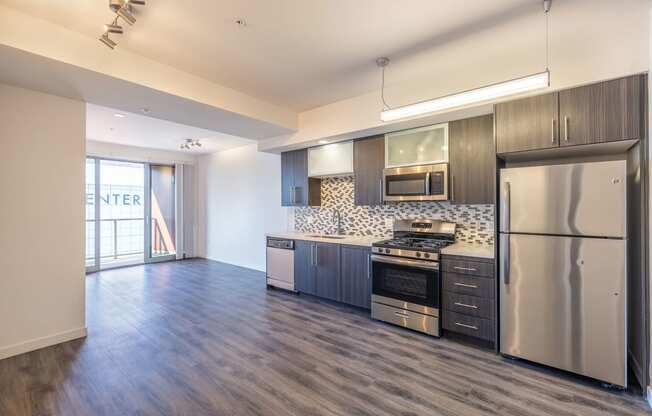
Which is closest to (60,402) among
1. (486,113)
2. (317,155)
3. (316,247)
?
(316,247)

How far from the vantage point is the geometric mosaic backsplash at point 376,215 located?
3.52 meters

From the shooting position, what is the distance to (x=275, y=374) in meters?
2.50

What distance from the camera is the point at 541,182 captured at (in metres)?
2.54

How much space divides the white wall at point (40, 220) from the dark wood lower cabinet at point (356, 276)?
296 cm

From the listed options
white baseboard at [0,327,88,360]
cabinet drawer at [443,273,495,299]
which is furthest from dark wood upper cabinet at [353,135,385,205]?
white baseboard at [0,327,88,360]

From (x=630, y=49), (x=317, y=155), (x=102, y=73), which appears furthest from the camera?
(x=317, y=155)

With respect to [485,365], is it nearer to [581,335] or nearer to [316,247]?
[581,335]

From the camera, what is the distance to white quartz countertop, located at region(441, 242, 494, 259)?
9.61 feet

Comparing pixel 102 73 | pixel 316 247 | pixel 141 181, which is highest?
pixel 102 73

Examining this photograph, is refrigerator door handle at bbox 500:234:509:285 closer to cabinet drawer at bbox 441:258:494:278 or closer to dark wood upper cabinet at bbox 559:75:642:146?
cabinet drawer at bbox 441:258:494:278

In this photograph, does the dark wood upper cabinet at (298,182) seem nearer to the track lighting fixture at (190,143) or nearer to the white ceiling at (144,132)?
the white ceiling at (144,132)

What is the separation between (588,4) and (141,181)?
8.29m

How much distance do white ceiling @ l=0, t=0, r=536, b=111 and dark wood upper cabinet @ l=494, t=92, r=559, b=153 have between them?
2.38ft

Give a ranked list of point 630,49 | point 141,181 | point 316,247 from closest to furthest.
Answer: point 630,49
point 316,247
point 141,181
